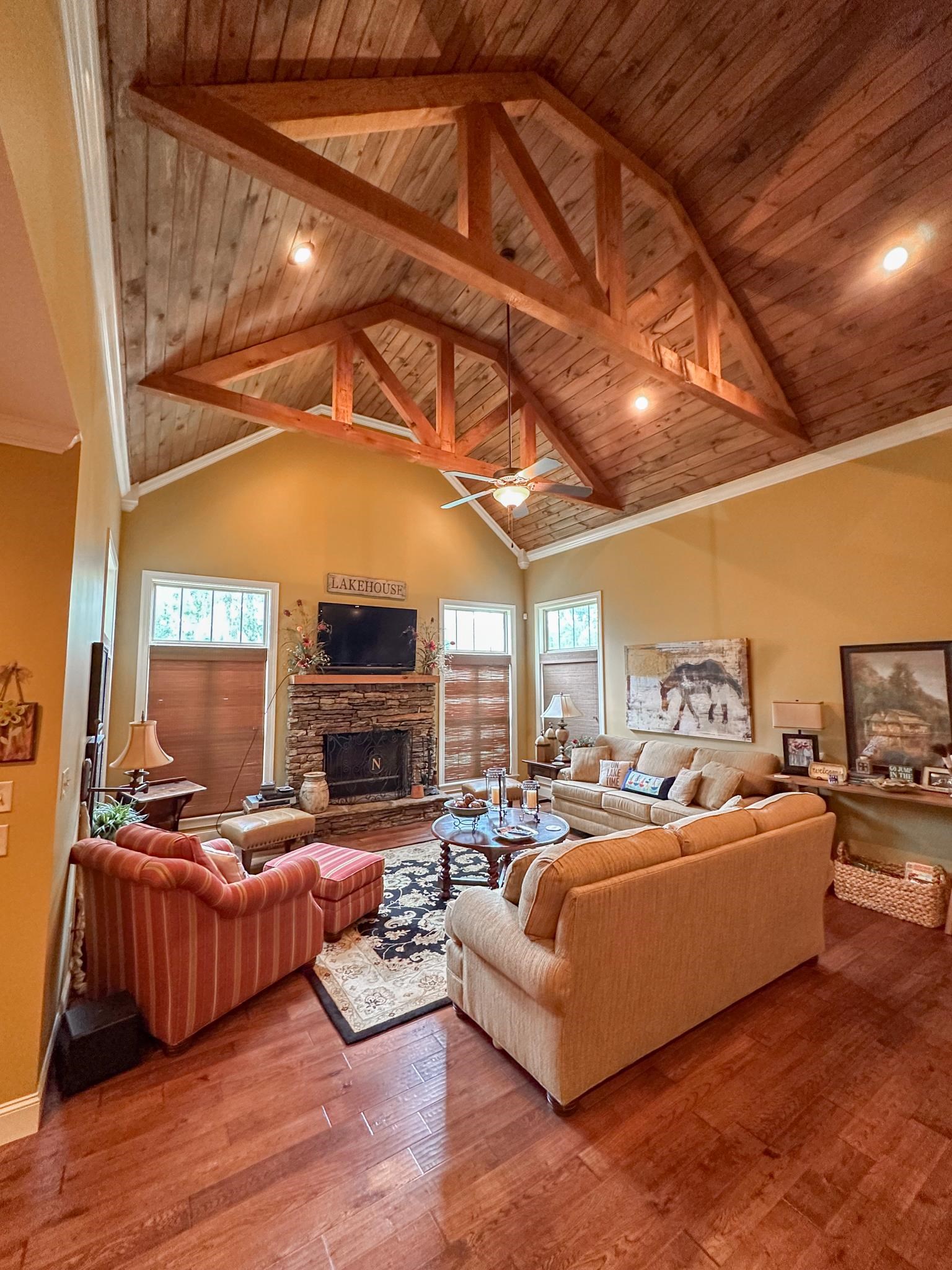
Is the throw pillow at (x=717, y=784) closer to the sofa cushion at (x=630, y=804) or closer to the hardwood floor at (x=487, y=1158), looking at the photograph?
the sofa cushion at (x=630, y=804)

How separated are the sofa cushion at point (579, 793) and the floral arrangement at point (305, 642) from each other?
306 cm

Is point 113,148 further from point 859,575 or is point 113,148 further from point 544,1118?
point 859,575

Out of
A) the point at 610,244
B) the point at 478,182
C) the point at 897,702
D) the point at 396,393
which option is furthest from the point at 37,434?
the point at 897,702

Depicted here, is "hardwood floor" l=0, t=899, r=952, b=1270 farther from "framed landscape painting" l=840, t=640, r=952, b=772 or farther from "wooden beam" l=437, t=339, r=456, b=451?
"wooden beam" l=437, t=339, r=456, b=451

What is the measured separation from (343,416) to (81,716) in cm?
317

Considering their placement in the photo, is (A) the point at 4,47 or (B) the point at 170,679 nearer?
(A) the point at 4,47

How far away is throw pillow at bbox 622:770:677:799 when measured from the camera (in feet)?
17.0

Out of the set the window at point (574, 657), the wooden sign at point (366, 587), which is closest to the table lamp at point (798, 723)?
the window at point (574, 657)

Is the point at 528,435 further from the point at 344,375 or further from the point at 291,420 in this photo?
the point at 291,420

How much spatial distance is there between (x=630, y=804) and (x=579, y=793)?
28.4 inches

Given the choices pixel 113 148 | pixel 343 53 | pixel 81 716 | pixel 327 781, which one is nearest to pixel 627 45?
pixel 343 53

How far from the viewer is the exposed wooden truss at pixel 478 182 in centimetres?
220

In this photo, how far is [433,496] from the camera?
7.34m

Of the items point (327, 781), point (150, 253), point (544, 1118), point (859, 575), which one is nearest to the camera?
point (544, 1118)
